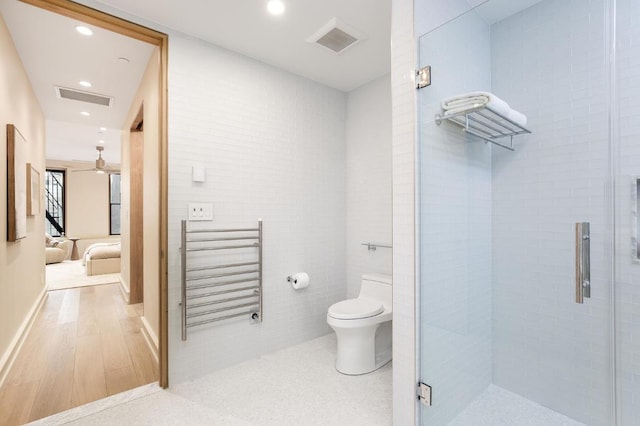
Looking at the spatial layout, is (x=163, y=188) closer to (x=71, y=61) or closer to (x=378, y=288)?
(x=71, y=61)

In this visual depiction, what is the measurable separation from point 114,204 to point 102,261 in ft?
11.3

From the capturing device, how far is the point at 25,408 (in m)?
1.93

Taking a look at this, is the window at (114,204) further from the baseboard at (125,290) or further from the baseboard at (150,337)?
the baseboard at (150,337)

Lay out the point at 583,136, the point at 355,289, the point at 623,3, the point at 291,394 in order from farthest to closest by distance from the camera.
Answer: the point at 355,289
the point at 291,394
the point at 583,136
the point at 623,3

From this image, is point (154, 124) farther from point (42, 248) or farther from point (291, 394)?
point (42, 248)

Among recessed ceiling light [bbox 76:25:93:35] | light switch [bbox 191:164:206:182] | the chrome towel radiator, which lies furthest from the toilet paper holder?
recessed ceiling light [bbox 76:25:93:35]

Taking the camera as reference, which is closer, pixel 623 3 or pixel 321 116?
pixel 623 3

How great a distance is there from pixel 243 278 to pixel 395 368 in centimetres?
133

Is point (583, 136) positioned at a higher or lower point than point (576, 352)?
higher

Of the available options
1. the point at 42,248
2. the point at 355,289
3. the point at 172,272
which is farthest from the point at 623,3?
the point at 42,248

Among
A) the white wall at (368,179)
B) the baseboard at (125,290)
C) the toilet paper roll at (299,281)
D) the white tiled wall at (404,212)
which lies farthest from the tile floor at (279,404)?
the baseboard at (125,290)

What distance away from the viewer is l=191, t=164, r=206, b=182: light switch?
7.51ft

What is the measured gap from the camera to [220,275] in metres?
2.38

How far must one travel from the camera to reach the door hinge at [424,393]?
1.65 metres
